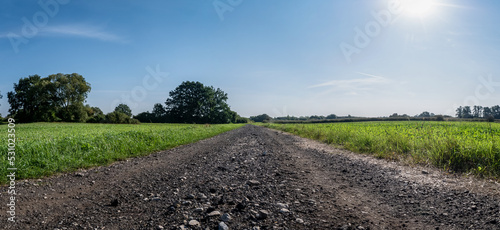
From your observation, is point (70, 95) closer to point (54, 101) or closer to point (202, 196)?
point (54, 101)

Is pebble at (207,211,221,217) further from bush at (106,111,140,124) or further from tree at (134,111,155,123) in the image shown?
tree at (134,111,155,123)

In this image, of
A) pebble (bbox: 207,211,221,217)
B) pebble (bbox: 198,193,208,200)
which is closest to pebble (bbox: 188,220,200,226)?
pebble (bbox: 207,211,221,217)

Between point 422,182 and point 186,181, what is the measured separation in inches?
212

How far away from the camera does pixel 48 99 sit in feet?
180

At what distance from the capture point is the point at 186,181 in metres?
5.48

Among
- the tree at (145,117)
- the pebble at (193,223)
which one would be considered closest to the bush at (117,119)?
the tree at (145,117)

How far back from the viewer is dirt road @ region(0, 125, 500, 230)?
3.21m

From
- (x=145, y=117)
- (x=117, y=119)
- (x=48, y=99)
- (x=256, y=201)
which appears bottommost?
(x=256, y=201)

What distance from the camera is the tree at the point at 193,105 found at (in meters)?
83.4

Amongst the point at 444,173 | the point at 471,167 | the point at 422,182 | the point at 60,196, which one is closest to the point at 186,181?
the point at 60,196

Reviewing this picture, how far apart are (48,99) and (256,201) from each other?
2714 inches

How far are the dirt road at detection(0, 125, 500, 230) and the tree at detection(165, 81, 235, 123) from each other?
77732 millimetres

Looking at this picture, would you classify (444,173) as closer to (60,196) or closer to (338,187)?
(338,187)

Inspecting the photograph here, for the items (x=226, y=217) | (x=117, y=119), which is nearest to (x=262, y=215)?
(x=226, y=217)
